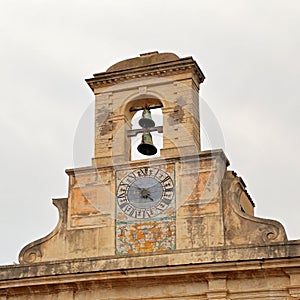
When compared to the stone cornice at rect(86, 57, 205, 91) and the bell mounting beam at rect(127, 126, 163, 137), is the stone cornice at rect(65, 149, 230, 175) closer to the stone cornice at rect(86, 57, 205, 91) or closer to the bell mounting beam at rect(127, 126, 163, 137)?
the bell mounting beam at rect(127, 126, 163, 137)

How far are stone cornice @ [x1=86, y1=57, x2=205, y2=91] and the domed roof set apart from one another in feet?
0.36

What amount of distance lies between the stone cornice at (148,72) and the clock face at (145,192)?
6.14 feet

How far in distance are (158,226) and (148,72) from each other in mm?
3020

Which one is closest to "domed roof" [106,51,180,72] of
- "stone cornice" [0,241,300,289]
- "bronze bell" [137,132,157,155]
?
"bronze bell" [137,132,157,155]

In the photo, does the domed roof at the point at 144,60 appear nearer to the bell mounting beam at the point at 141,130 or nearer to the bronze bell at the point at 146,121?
the bronze bell at the point at 146,121

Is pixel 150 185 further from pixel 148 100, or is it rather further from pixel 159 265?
pixel 148 100

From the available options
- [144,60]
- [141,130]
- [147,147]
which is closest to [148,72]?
[144,60]

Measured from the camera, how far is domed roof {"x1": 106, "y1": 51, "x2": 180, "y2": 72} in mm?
18594

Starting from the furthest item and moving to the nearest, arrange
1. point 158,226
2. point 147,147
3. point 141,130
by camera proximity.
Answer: point 141,130 → point 147,147 → point 158,226

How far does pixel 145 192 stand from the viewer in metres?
17.8

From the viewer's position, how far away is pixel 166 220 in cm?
1744

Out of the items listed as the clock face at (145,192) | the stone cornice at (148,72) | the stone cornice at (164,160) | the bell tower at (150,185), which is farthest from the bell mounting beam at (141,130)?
the stone cornice at (148,72)

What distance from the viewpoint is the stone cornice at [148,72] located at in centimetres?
1833

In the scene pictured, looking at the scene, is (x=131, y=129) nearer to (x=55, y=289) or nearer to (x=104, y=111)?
(x=104, y=111)
